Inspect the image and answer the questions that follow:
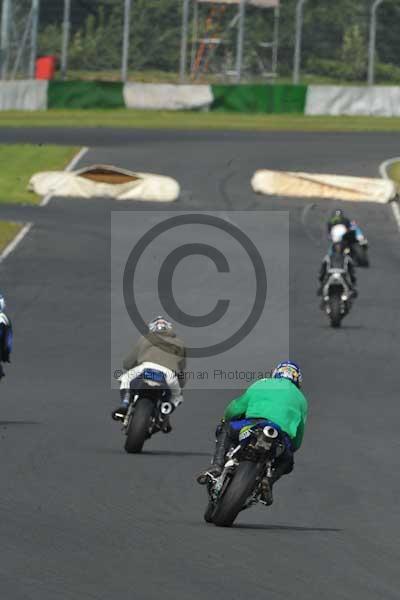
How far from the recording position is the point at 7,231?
4025cm

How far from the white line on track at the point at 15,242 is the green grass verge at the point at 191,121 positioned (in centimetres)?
2016

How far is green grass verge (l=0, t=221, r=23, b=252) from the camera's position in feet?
127

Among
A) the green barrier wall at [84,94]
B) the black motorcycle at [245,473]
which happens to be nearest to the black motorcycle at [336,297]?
the black motorcycle at [245,473]

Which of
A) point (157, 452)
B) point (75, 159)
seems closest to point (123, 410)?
point (157, 452)

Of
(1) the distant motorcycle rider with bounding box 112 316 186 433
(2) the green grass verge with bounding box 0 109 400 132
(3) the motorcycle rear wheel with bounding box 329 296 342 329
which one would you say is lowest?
(2) the green grass verge with bounding box 0 109 400 132

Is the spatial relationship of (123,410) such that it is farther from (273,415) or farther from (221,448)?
(273,415)

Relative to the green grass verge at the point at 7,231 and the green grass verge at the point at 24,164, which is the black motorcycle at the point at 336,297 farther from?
the green grass verge at the point at 24,164

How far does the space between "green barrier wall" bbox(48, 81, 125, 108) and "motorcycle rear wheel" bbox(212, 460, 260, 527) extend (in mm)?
54781

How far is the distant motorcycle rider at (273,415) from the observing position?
472 inches

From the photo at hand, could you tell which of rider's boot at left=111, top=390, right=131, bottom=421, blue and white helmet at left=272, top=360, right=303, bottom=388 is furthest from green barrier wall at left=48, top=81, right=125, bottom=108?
blue and white helmet at left=272, top=360, right=303, bottom=388

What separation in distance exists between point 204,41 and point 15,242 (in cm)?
3349

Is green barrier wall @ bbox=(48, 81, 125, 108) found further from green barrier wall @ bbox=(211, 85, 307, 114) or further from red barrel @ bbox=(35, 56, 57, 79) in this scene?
red barrel @ bbox=(35, 56, 57, 79)

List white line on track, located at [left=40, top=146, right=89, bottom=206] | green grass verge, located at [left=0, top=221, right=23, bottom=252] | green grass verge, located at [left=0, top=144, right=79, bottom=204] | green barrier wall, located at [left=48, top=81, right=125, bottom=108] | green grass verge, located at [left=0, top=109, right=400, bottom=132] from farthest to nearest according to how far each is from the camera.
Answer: green barrier wall, located at [left=48, top=81, right=125, bottom=108], green grass verge, located at [left=0, top=109, right=400, bottom=132], white line on track, located at [left=40, top=146, right=89, bottom=206], green grass verge, located at [left=0, top=144, right=79, bottom=204], green grass verge, located at [left=0, top=221, right=23, bottom=252]

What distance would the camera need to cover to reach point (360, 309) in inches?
1302
